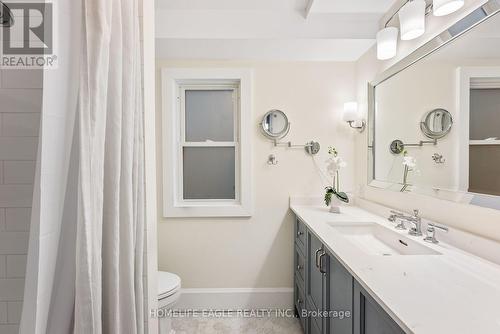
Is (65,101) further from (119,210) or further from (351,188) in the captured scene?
(351,188)

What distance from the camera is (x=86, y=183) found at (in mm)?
629

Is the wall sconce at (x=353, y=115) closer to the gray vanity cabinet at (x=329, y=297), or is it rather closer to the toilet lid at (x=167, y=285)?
the gray vanity cabinet at (x=329, y=297)

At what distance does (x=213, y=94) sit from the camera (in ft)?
7.89

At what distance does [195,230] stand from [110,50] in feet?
5.84

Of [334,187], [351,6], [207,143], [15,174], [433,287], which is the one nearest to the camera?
[433,287]

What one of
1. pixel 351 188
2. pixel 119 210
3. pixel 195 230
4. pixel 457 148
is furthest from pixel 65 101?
pixel 351 188

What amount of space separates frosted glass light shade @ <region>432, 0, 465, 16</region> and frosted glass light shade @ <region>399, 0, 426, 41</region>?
0.46 ft

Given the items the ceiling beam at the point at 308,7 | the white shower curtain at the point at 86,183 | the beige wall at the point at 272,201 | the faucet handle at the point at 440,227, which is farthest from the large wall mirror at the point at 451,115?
the white shower curtain at the point at 86,183

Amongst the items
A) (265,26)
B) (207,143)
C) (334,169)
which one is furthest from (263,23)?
(334,169)

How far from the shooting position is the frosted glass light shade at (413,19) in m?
1.36

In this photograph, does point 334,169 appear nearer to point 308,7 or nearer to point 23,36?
point 308,7

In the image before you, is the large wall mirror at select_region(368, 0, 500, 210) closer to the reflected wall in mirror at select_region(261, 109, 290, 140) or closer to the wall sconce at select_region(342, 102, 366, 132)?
the wall sconce at select_region(342, 102, 366, 132)

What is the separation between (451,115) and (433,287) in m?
0.85

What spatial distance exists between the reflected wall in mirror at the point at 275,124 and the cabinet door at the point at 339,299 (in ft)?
4.00
